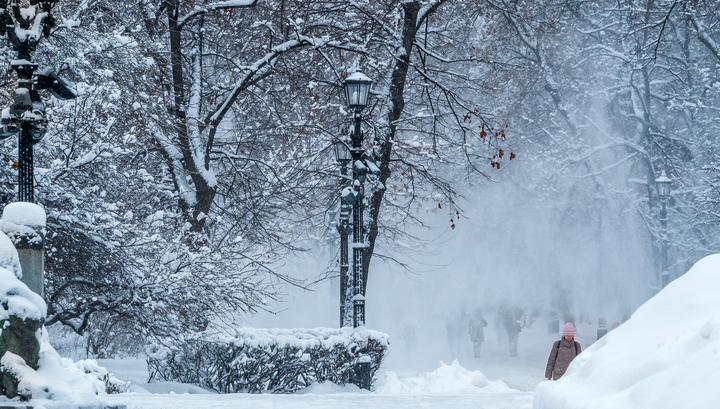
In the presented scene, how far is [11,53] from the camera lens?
1172 centimetres

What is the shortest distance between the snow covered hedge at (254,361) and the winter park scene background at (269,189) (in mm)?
33

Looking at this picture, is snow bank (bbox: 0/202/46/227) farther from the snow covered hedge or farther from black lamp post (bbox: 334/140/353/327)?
black lamp post (bbox: 334/140/353/327)

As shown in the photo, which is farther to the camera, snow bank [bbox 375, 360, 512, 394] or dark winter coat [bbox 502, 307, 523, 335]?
dark winter coat [bbox 502, 307, 523, 335]

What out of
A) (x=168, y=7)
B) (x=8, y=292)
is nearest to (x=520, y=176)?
(x=168, y=7)

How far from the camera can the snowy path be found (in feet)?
29.0

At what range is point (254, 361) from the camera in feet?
37.8

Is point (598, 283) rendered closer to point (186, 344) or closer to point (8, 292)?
point (186, 344)

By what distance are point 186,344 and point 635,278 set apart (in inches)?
1257

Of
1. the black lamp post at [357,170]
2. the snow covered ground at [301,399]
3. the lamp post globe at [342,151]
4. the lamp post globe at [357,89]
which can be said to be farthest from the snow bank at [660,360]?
the lamp post globe at [342,151]

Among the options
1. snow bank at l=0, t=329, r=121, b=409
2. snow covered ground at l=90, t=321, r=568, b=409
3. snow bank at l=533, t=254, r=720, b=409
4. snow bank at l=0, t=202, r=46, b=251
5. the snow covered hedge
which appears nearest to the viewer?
snow bank at l=533, t=254, r=720, b=409

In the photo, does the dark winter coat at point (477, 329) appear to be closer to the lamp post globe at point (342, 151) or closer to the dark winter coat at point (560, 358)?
the lamp post globe at point (342, 151)

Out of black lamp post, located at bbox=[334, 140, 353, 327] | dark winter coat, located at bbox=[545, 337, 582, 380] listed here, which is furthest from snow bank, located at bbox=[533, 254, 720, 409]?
black lamp post, located at bbox=[334, 140, 353, 327]

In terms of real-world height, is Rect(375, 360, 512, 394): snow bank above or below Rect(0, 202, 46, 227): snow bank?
below

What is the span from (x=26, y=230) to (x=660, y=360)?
19.3 ft
